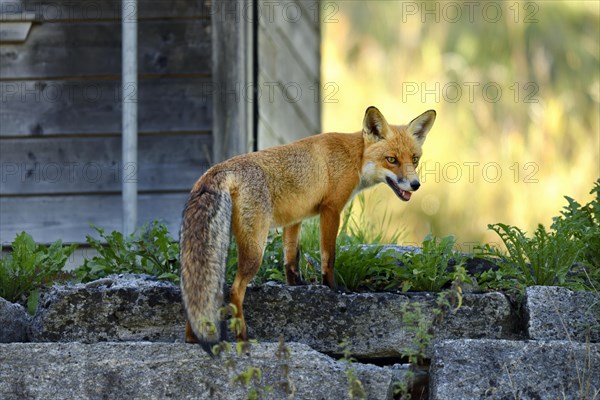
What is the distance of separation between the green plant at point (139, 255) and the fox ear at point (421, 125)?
1.46 metres

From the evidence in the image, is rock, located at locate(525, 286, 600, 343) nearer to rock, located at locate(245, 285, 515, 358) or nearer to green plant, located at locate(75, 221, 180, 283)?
rock, located at locate(245, 285, 515, 358)

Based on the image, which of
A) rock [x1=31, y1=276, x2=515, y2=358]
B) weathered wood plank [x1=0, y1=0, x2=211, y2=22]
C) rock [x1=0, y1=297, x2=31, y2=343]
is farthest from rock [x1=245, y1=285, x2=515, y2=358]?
weathered wood plank [x1=0, y1=0, x2=211, y2=22]

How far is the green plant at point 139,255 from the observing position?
5.76m

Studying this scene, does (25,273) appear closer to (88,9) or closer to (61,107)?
(61,107)

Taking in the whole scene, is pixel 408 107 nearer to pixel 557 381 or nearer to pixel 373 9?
pixel 373 9

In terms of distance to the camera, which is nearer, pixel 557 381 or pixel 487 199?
pixel 557 381

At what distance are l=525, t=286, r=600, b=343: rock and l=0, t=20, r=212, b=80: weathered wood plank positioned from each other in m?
3.74

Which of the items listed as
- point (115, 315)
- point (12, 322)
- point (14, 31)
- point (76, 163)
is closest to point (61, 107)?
point (76, 163)

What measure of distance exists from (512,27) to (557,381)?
7676 mm

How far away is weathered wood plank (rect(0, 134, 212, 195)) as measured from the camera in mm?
7930

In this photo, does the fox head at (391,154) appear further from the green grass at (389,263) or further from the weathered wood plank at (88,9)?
the weathered wood plank at (88,9)

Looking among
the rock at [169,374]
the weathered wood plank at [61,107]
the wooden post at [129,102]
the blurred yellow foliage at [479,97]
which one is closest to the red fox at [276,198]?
the rock at [169,374]

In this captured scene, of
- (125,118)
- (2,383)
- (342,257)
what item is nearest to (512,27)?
(125,118)

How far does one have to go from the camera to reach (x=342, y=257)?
5633mm
